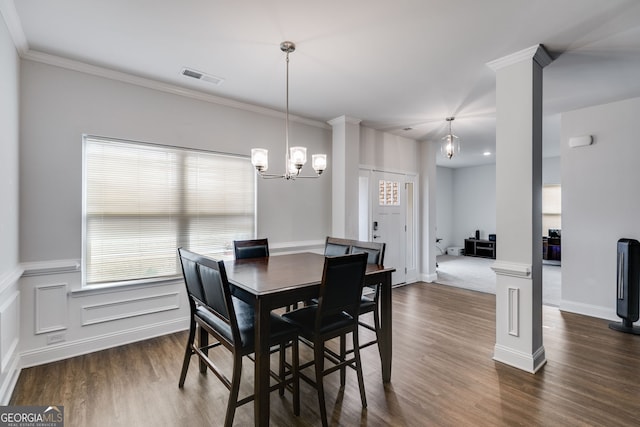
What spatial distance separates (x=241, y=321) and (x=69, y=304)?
1.95m

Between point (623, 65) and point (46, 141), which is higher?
point (623, 65)

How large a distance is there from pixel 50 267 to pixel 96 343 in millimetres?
845

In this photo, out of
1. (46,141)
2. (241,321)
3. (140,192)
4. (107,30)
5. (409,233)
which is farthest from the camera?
(409,233)

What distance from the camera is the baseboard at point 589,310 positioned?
3.85 metres

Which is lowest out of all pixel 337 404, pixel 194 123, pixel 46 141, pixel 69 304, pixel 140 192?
pixel 337 404

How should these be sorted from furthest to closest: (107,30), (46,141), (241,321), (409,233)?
(409,233)
(46,141)
(107,30)
(241,321)

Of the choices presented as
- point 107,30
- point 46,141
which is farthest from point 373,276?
point 46,141

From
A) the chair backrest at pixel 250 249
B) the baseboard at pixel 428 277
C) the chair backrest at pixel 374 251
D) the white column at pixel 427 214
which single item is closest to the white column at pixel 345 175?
the chair backrest at pixel 250 249

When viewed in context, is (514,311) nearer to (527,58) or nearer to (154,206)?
(527,58)

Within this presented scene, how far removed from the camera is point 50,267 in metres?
2.75

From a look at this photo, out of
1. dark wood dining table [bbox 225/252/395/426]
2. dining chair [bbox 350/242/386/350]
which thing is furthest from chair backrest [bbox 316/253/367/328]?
dining chair [bbox 350/242/386/350]

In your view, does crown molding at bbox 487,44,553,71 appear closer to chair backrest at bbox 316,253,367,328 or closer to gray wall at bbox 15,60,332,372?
chair backrest at bbox 316,253,367,328

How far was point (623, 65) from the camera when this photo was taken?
289 cm

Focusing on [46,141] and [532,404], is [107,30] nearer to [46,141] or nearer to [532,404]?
[46,141]
